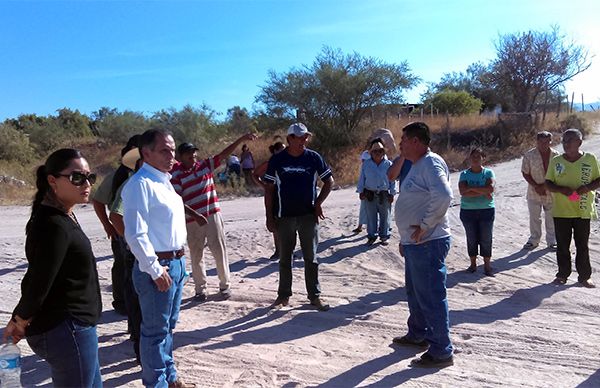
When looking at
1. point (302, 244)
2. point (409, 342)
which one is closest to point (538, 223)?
point (302, 244)

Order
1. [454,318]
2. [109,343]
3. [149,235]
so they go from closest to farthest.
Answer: [149,235] < [109,343] < [454,318]

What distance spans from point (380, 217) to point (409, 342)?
442cm

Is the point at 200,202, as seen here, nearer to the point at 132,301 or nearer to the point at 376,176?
the point at 132,301

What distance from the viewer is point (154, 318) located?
3.65m

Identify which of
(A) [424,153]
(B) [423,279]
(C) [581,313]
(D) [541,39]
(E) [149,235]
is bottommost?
(C) [581,313]

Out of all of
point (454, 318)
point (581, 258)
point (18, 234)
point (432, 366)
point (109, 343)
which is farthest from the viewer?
point (18, 234)

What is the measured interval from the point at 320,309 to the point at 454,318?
4.99ft

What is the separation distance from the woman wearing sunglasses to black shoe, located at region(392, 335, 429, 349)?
299cm

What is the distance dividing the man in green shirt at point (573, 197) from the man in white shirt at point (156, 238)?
5185 mm

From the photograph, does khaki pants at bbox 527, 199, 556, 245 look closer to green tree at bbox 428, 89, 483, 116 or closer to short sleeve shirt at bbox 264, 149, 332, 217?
short sleeve shirt at bbox 264, 149, 332, 217

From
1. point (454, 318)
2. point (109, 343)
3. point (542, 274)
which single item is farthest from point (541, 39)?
point (109, 343)

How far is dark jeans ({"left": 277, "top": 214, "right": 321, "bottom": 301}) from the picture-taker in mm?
6160

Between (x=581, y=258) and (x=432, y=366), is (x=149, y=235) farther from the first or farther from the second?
(x=581, y=258)

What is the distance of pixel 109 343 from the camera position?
5.40 metres
